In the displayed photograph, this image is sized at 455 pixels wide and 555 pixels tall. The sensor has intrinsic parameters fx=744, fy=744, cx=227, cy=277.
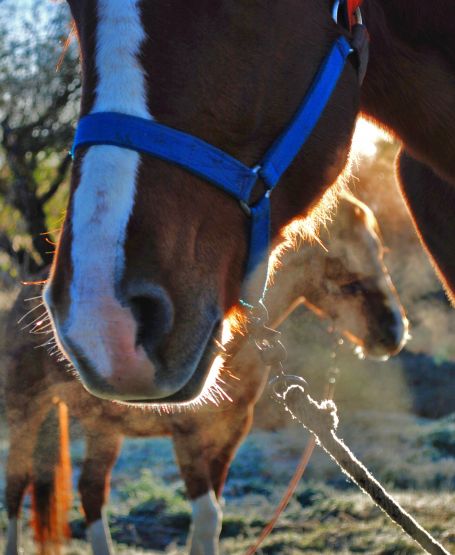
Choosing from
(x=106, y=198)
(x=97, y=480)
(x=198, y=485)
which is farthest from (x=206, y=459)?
(x=106, y=198)

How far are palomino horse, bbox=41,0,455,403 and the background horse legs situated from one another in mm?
2437

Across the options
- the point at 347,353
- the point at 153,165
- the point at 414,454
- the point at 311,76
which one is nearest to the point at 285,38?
the point at 311,76

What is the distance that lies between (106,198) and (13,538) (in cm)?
368

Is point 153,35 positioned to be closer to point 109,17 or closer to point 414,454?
point 109,17

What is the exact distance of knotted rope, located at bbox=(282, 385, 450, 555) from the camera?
1.58 m

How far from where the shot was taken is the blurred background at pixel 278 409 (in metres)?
4.51

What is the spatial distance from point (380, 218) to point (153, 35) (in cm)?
916

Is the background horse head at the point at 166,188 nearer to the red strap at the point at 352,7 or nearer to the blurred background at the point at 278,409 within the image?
the red strap at the point at 352,7

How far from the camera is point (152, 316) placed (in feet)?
4.03

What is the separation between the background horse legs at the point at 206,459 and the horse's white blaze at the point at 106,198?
2.69 metres

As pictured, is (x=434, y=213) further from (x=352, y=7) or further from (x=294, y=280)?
(x=294, y=280)

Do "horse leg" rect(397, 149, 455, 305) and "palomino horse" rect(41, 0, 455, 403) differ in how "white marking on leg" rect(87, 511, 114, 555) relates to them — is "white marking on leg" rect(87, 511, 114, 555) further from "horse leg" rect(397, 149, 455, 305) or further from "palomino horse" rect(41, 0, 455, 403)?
"palomino horse" rect(41, 0, 455, 403)

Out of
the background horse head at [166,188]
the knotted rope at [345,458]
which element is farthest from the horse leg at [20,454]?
the background horse head at [166,188]

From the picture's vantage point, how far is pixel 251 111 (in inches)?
55.9
